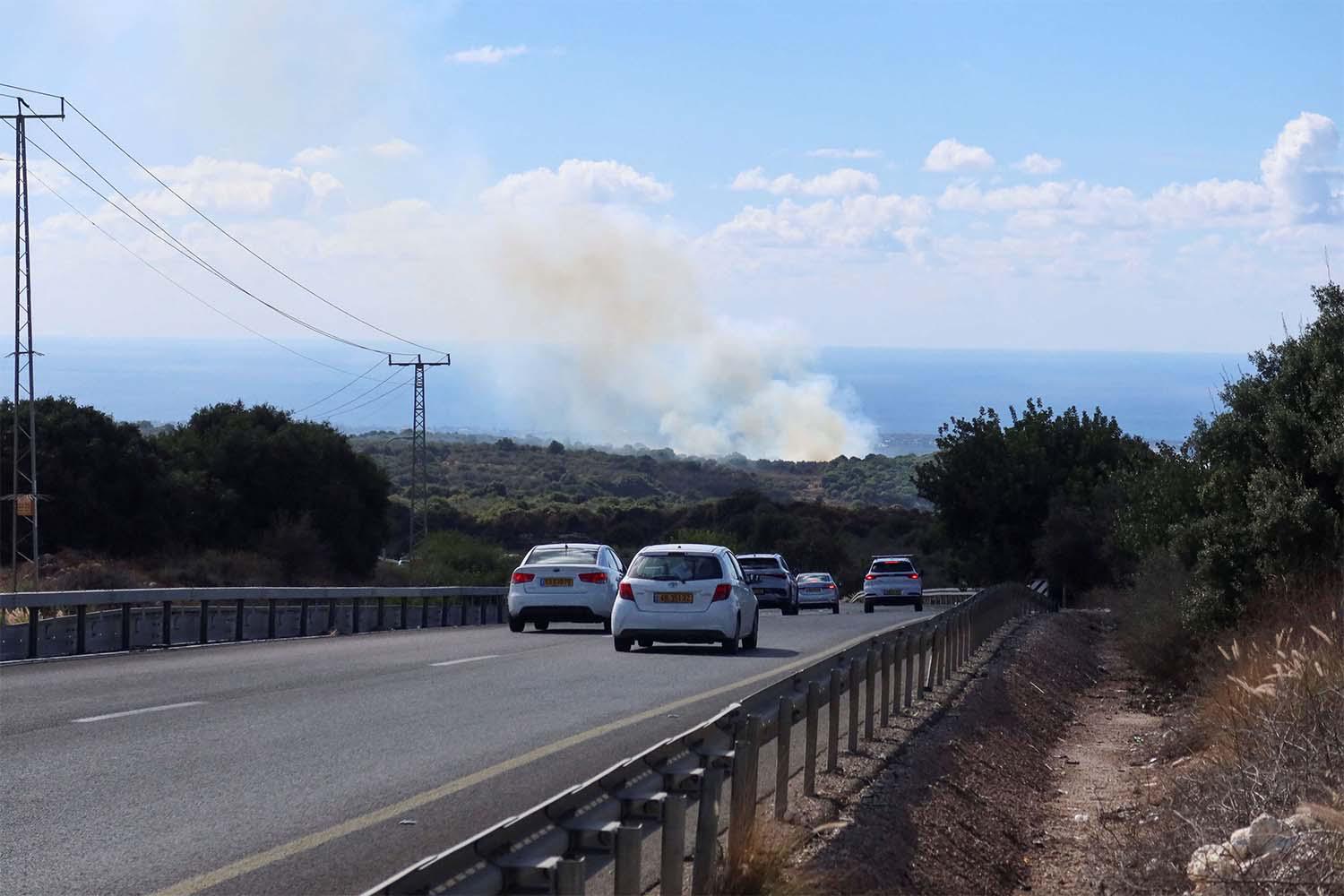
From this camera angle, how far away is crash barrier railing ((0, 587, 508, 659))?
64.4ft

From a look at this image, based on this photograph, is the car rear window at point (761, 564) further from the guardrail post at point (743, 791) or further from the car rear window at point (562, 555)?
the guardrail post at point (743, 791)

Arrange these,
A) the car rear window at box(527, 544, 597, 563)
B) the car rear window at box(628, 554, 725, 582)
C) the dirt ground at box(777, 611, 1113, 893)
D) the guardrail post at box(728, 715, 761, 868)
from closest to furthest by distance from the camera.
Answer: the guardrail post at box(728, 715, 761, 868), the dirt ground at box(777, 611, 1113, 893), the car rear window at box(628, 554, 725, 582), the car rear window at box(527, 544, 597, 563)

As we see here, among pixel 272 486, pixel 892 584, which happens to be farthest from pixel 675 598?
pixel 272 486

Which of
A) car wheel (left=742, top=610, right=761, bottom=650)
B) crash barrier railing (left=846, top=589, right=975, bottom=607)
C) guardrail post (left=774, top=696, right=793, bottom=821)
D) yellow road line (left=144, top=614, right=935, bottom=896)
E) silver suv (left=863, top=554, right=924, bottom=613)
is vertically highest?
guardrail post (left=774, top=696, right=793, bottom=821)

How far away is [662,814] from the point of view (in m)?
6.62

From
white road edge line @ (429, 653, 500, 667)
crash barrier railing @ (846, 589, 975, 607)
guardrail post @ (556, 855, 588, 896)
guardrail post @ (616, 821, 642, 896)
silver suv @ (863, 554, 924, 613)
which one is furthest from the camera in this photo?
crash barrier railing @ (846, 589, 975, 607)

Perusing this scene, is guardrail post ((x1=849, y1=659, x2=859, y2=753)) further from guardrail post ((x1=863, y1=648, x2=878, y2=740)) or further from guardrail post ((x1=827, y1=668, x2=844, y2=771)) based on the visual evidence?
guardrail post ((x1=827, y1=668, x2=844, y2=771))

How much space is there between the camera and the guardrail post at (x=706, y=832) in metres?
6.93

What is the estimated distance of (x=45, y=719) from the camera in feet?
43.0

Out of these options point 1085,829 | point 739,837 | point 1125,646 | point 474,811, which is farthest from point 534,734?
point 1125,646

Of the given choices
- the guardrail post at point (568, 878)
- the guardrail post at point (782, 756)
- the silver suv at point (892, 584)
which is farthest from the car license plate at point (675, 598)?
the silver suv at point (892, 584)

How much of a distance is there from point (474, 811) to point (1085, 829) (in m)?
5.02

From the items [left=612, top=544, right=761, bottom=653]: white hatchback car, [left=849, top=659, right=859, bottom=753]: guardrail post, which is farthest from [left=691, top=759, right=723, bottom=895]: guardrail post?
[left=612, top=544, right=761, bottom=653]: white hatchback car

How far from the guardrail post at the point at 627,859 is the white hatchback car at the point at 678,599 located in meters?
16.4
